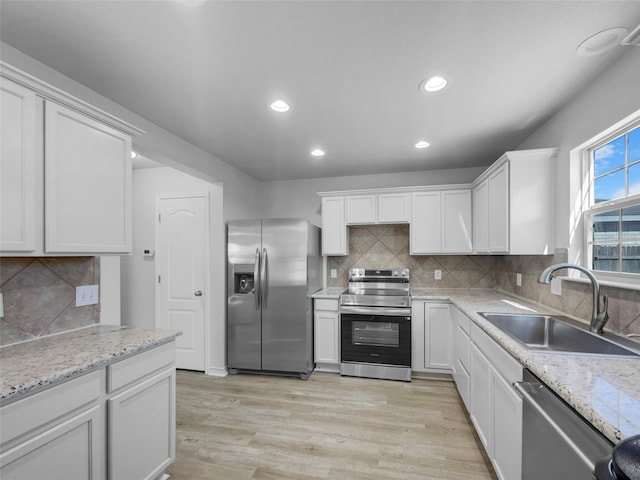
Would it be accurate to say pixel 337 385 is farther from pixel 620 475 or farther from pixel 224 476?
pixel 620 475

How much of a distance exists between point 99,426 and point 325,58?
7.15 feet

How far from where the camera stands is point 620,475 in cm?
51

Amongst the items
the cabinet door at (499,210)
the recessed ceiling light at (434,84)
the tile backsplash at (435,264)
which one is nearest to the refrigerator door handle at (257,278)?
the tile backsplash at (435,264)

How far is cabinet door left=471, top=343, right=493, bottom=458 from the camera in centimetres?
177

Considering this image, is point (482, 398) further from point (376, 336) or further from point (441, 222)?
point (441, 222)

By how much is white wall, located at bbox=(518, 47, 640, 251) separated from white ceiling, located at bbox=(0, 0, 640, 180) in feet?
0.26

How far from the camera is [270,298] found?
3.31 metres

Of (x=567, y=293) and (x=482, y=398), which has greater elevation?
(x=567, y=293)

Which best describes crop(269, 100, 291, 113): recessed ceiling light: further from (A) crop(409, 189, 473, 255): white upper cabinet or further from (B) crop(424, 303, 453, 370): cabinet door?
(B) crop(424, 303, 453, 370): cabinet door

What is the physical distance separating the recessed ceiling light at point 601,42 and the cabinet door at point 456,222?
6.37ft

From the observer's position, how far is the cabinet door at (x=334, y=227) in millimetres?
3725

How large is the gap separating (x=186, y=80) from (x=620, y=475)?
2.35m

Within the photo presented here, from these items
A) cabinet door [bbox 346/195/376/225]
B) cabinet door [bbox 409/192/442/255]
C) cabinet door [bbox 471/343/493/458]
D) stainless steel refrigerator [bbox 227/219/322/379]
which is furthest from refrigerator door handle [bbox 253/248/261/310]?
cabinet door [bbox 471/343/493/458]

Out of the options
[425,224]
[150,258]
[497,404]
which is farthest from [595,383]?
[150,258]
